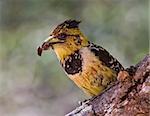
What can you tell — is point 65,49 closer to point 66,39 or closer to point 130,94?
point 66,39

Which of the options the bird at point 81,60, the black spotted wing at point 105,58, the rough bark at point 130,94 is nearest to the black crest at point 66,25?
the bird at point 81,60

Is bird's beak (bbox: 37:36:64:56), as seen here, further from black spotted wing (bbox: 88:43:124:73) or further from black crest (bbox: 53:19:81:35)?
black spotted wing (bbox: 88:43:124:73)

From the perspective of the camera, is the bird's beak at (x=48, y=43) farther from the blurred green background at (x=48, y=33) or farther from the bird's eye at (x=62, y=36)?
the blurred green background at (x=48, y=33)

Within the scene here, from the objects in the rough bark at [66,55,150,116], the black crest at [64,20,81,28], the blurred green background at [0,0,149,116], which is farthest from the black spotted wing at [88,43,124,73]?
the blurred green background at [0,0,149,116]

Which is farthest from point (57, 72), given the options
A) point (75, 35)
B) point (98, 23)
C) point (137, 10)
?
point (75, 35)

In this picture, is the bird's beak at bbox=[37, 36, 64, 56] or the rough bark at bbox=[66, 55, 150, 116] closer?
the rough bark at bbox=[66, 55, 150, 116]
